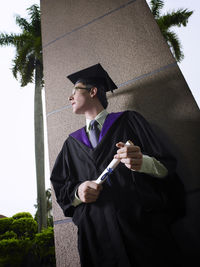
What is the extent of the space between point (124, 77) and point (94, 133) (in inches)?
31.2

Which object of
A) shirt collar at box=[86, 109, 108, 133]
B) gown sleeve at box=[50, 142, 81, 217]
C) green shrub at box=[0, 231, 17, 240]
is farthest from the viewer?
green shrub at box=[0, 231, 17, 240]

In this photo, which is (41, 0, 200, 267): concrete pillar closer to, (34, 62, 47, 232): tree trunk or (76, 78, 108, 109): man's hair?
(76, 78, 108, 109): man's hair

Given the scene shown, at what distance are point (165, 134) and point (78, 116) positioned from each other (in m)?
0.88

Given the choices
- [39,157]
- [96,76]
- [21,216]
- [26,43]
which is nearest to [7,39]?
[26,43]

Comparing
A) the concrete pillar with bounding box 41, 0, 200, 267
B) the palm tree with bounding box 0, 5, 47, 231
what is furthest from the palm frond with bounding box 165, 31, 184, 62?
the concrete pillar with bounding box 41, 0, 200, 267

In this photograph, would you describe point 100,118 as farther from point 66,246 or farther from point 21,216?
point 21,216

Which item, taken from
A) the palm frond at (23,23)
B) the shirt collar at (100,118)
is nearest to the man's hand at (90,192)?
the shirt collar at (100,118)

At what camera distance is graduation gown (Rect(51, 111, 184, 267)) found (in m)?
1.01

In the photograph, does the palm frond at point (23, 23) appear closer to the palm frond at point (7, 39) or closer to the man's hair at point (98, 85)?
the palm frond at point (7, 39)

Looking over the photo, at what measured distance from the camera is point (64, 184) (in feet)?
4.37

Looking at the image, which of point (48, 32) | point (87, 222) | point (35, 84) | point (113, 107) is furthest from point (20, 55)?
point (87, 222)

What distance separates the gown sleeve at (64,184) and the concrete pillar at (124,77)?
465mm

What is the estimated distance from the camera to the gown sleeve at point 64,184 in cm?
124

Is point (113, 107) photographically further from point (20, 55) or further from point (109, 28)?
point (20, 55)
